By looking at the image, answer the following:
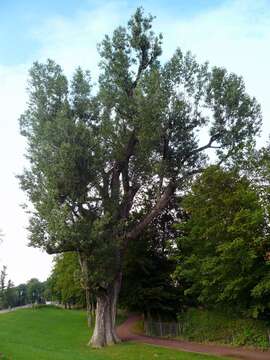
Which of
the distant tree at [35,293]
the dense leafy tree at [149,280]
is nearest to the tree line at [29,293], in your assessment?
the distant tree at [35,293]

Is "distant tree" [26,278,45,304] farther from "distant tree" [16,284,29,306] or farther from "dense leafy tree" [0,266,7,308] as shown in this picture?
"dense leafy tree" [0,266,7,308]

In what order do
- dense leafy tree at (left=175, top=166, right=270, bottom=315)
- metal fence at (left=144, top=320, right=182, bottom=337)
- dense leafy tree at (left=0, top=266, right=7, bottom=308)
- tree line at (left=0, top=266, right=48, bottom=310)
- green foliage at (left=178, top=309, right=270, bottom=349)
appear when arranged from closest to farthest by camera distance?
dense leafy tree at (left=175, top=166, right=270, bottom=315), green foliage at (left=178, top=309, right=270, bottom=349), metal fence at (left=144, top=320, right=182, bottom=337), dense leafy tree at (left=0, top=266, right=7, bottom=308), tree line at (left=0, top=266, right=48, bottom=310)

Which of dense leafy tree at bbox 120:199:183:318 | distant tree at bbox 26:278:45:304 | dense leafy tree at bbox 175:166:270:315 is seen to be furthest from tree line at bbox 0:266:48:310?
Answer: dense leafy tree at bbox 175:166:270:315

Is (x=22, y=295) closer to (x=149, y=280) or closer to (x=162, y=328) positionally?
(x=149, y=280)

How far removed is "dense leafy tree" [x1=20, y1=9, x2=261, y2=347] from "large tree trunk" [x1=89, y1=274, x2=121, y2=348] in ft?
0.22

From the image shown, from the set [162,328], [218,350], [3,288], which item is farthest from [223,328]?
[3,288]

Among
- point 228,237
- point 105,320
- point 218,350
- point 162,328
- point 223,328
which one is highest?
point 228,237

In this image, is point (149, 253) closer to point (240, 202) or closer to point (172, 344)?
point (172, 344)

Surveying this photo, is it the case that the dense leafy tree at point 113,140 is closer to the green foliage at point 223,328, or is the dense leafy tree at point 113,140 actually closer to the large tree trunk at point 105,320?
the large tree trunk at point 105,320

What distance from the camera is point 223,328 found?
29016 millimetres

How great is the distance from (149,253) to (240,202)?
1999 centimetres

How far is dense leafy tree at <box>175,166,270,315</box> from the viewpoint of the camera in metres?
19.6

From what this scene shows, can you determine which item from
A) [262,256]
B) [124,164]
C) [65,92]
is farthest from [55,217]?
[262,256]

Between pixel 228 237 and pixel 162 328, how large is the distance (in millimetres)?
16499
